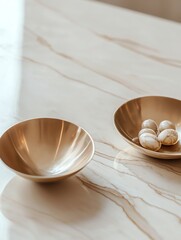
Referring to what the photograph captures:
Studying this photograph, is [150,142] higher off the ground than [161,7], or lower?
higher

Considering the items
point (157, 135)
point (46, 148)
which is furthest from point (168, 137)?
point (46, 148)

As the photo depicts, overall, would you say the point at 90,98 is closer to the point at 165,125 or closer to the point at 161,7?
the point at 165,125

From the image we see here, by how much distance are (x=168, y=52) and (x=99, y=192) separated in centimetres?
62

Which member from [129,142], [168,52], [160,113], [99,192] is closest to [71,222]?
[99,192]

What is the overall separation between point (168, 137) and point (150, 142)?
4 cm

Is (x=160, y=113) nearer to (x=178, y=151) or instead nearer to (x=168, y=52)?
(x=178, y=151)

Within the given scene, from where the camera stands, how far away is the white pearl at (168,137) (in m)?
0.87

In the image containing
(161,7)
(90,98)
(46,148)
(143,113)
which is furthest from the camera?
(161,7)

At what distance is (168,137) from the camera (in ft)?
2.86

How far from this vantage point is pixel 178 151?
883 millimetres

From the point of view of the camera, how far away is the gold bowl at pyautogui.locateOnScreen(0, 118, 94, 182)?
2.64 ft

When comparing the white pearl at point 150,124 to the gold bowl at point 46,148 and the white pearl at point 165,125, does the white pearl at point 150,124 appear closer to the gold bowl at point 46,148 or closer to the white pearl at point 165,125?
the white pearl at point 165,125

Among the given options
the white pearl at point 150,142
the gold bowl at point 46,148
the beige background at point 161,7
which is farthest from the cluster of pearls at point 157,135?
the beige background at point 161,7

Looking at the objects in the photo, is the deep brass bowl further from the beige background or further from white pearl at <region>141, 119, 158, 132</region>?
the beige background
